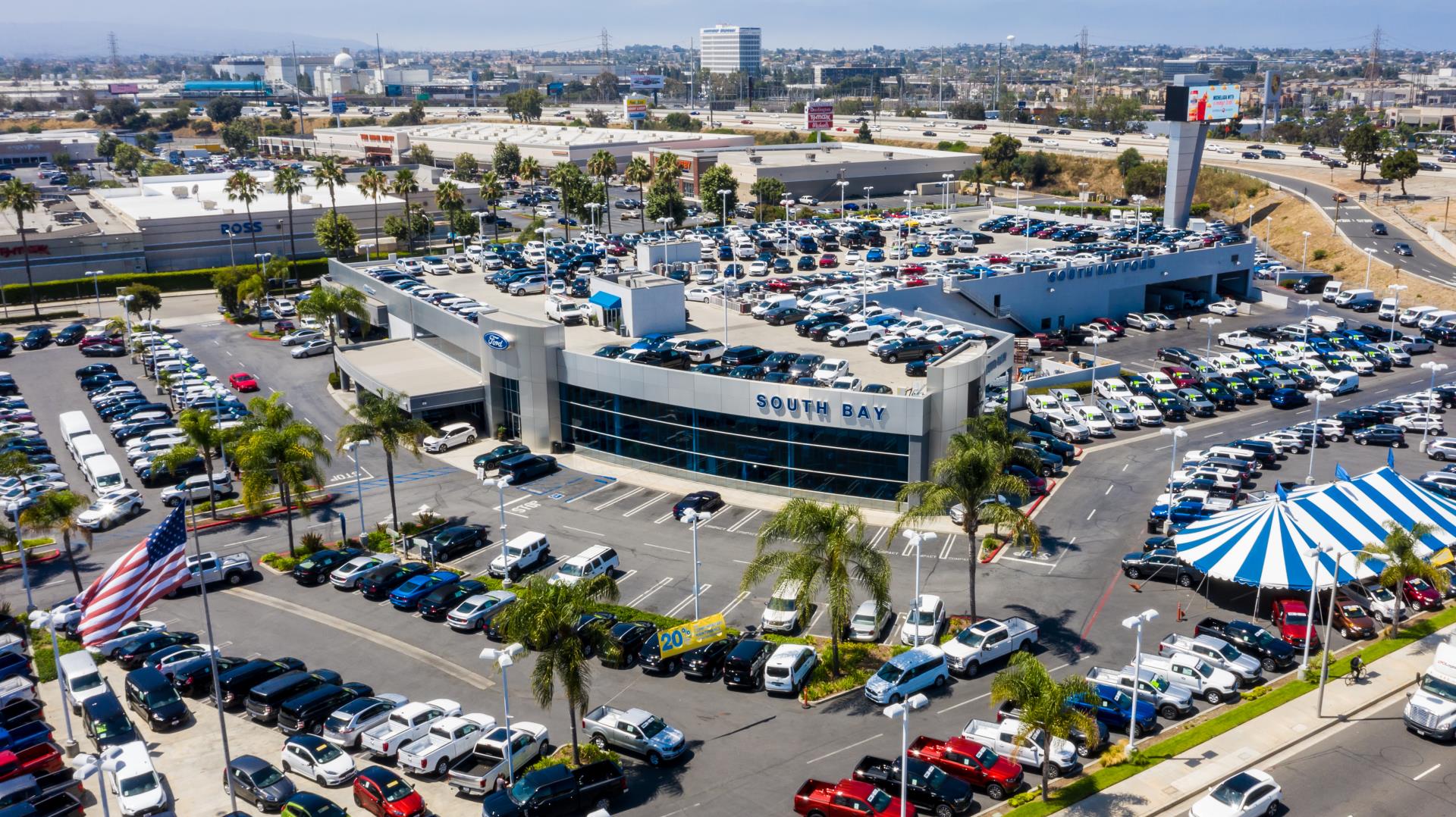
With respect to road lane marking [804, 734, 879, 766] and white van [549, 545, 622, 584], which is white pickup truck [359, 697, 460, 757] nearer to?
white van [549, 545, 622, 584]

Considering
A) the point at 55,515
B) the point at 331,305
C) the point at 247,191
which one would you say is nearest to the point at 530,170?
the point at 247,191

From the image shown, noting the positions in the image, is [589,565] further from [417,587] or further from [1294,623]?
[1294,623]

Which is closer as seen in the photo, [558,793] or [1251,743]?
[558,793]

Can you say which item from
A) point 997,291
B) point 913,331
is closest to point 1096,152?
point 997,291

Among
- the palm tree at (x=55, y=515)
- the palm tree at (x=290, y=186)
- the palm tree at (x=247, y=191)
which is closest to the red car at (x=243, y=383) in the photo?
the palm tree at (x=55, y=515)

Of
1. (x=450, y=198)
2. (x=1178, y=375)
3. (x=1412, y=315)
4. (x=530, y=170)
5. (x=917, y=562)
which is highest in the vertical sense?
(x=530, y=170)

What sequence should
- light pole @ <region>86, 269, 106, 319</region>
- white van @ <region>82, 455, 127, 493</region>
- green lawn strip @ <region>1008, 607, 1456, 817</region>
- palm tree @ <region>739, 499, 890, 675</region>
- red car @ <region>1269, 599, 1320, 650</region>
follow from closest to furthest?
green lawn strip @ <region>1008, 607, 1456, 817</region> → palm tree @ <region>739, 499, 890, 675</region> → red car @ <region>1269, 599, 1320, 650</region> → white van @ <region>82, 455, 127, 493</region> → light pole @ <region>86, 269, 106, 319</region>

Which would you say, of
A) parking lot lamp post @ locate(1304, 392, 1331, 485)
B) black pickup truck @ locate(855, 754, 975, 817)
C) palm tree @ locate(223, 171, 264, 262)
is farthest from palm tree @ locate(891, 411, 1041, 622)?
palm tree @ locate(223, 171, 264, 262)
